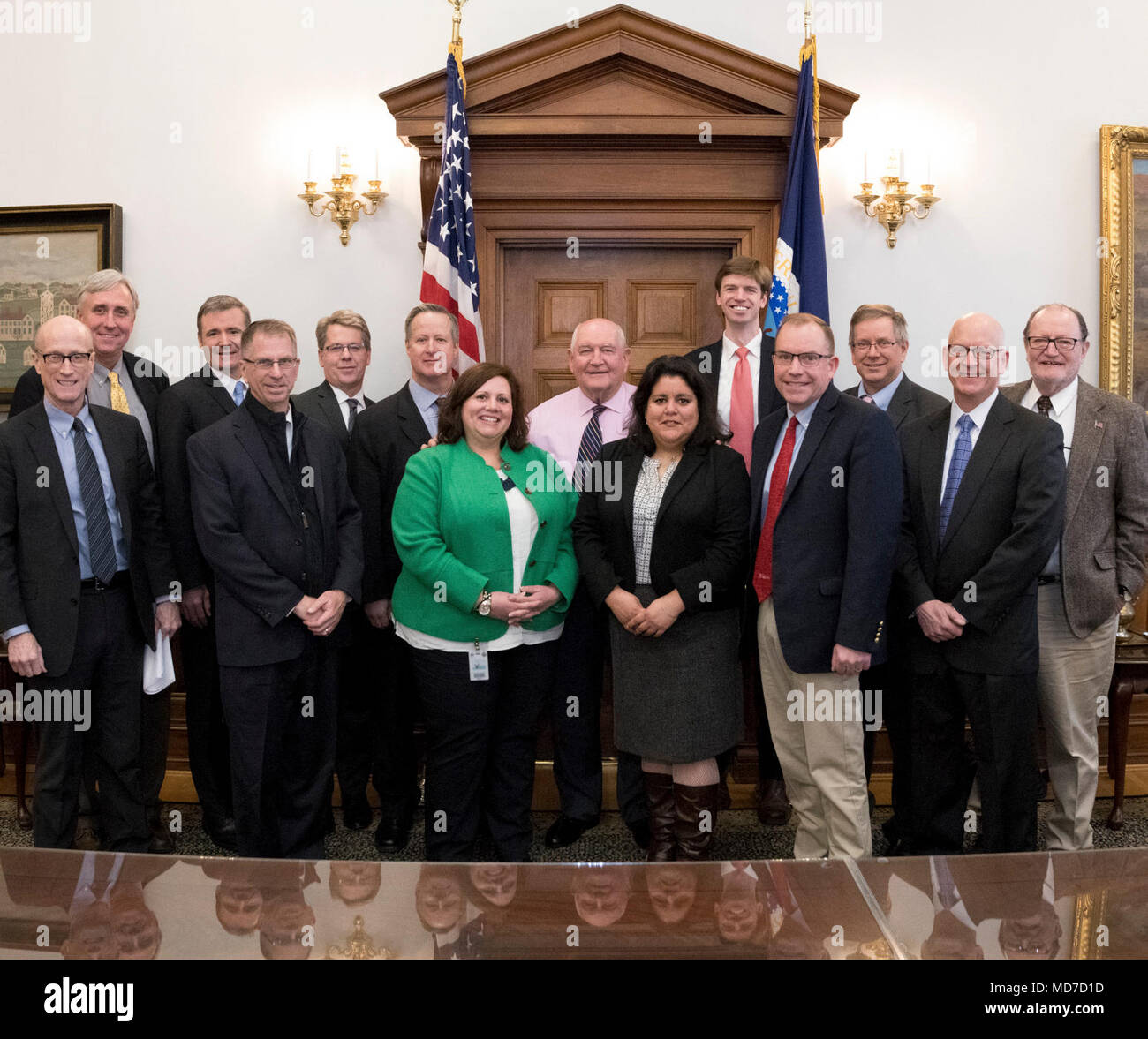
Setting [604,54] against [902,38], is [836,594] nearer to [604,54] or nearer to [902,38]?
[604,54]

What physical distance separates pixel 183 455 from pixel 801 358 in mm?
2135

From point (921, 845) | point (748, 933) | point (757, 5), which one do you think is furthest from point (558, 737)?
point (757, 5)

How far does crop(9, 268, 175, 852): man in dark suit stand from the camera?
365cm

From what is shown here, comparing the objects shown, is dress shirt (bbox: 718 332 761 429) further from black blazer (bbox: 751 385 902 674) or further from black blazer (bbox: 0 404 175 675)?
black blazer (bbox: 0 404 175 675)

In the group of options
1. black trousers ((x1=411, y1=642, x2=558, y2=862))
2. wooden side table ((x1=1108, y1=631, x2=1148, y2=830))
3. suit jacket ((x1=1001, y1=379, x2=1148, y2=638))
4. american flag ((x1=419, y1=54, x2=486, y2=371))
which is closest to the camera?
black trousers ((x1=411, y1=642, x2=558, y2=862))

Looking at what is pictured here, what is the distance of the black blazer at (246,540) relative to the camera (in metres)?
3.14

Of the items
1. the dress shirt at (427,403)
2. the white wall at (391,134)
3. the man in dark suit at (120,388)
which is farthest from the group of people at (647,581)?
the white wall at (391,134)

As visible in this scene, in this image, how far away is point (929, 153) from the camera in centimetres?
527

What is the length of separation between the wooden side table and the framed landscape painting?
5.03 metres

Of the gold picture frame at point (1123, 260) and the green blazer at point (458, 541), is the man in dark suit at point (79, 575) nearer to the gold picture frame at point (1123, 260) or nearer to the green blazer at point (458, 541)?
the green blazer at point (458, 541)

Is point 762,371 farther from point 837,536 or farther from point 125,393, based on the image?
point 125,393

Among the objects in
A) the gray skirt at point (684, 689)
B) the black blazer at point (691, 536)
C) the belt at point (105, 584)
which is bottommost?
the gray skirt at point (684, 689)

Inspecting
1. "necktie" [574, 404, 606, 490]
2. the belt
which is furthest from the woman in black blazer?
the belt

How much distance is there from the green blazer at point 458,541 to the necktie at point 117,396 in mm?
1208
